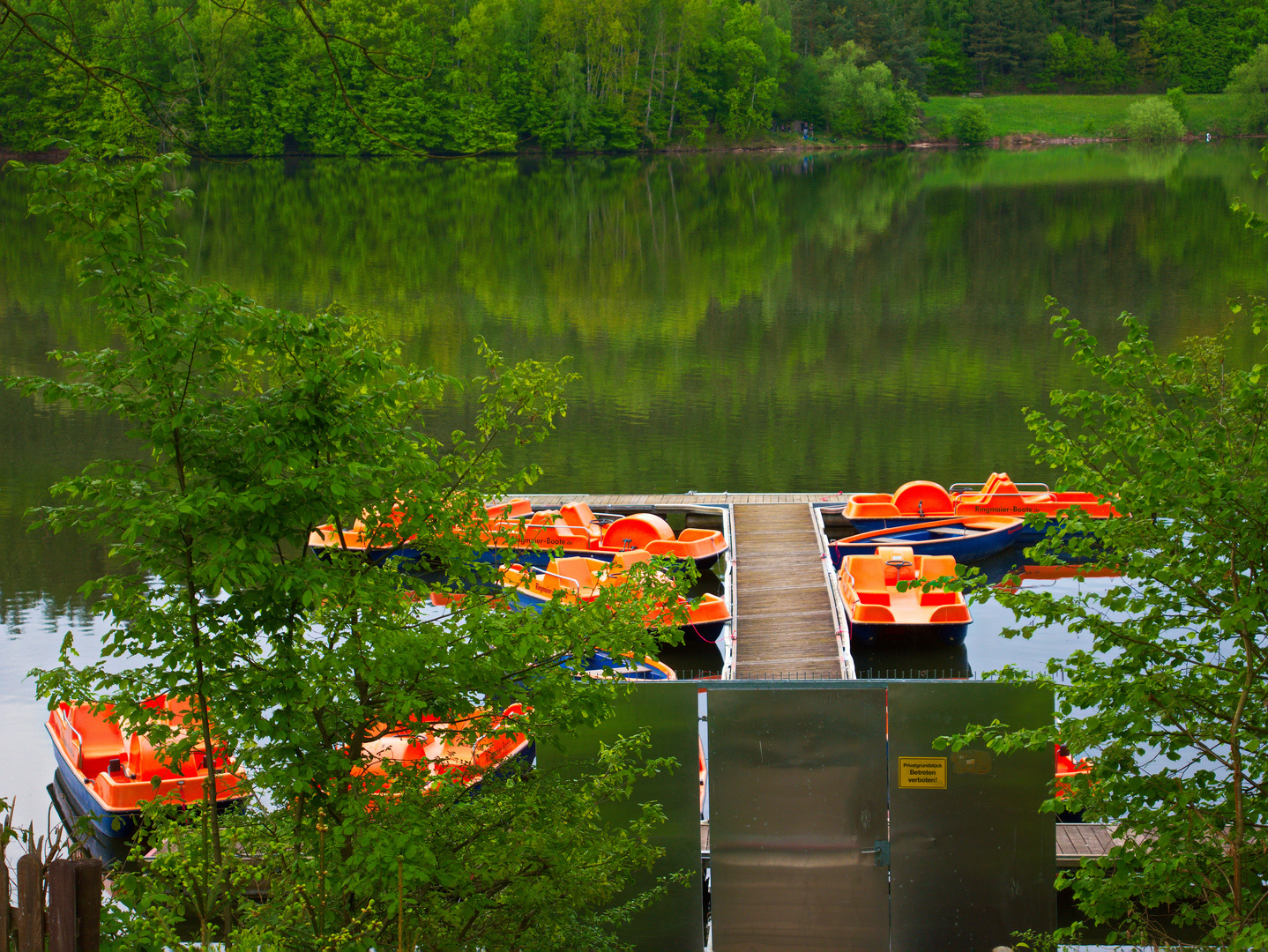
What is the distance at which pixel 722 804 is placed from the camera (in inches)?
350

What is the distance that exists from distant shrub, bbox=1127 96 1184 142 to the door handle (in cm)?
10966

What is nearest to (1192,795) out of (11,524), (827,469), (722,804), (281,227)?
(722,804)

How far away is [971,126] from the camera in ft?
347

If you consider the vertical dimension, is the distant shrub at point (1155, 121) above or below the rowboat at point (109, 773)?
above

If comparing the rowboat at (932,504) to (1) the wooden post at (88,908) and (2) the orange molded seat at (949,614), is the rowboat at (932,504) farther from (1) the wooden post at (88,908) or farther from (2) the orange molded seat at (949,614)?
(1) the wooden post at (88,908)

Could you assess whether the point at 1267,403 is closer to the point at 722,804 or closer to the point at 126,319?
the point at 722,804

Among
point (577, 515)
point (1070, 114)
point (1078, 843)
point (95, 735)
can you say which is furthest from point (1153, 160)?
point (95, 735)

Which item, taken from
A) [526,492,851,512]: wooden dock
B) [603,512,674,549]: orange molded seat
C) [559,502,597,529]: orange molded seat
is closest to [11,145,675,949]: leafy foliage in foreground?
[603,512,674,549]: orange molded seat

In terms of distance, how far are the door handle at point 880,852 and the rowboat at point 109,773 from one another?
5.37 m

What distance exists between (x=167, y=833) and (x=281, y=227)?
197 ft

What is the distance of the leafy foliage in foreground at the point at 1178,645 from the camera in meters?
5.80

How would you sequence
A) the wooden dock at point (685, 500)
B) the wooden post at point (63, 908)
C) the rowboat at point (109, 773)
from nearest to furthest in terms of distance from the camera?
the wooden post at point (63, 908) → the rowboat at point (109, 773) → the wooden dock at point (685, 500)

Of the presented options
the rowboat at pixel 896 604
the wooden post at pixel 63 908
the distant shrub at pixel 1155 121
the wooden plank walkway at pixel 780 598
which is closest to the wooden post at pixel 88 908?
the wooden post at pixel 63 908

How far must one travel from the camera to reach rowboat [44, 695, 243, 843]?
11375mm
